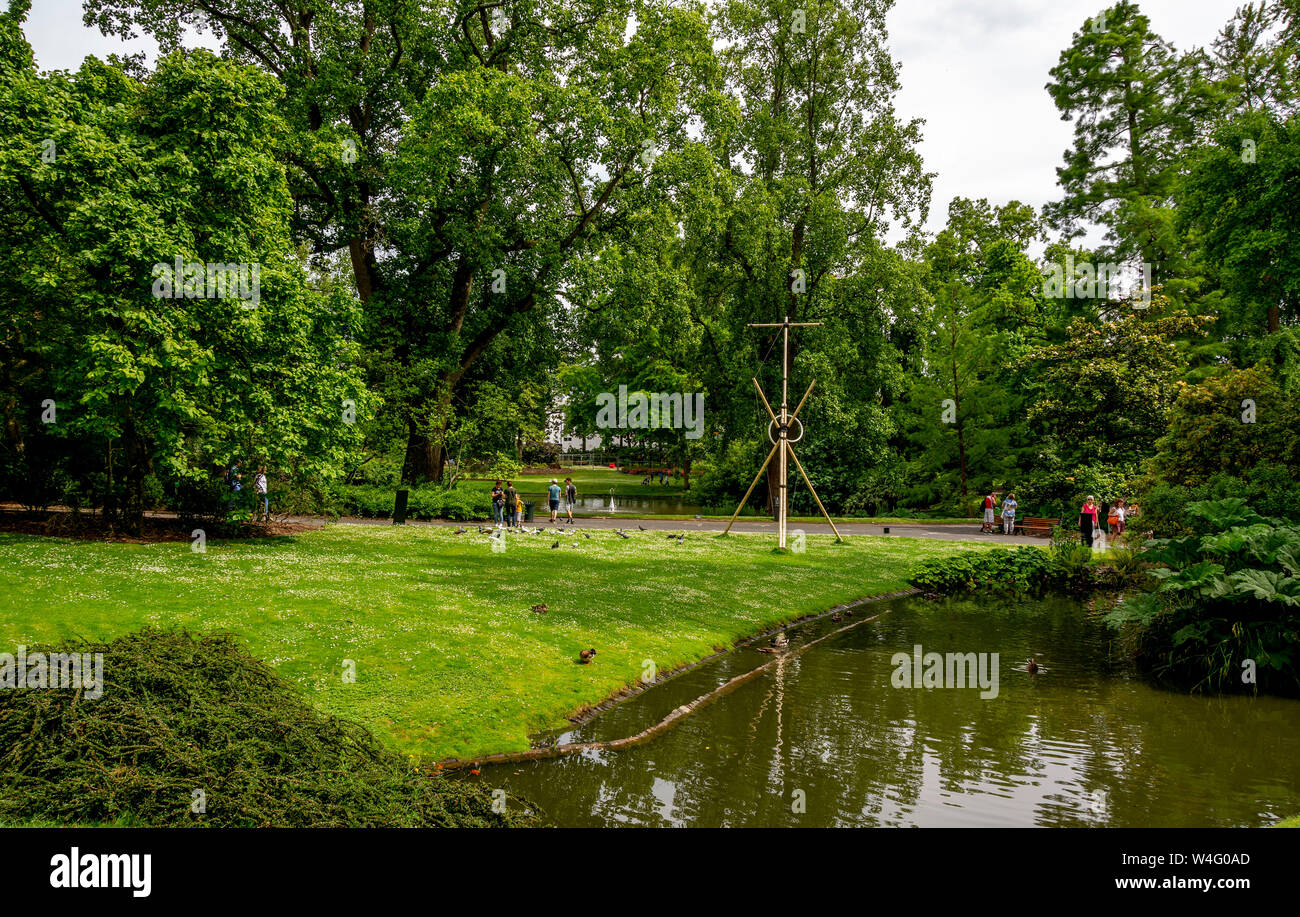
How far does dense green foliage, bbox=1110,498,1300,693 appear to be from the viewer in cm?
1191

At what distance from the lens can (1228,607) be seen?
41.6 feet

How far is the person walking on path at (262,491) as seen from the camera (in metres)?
19.7

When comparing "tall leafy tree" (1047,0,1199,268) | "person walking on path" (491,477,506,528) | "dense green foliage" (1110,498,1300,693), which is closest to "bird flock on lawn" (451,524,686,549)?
"person walking on path" (491,477,506,528)

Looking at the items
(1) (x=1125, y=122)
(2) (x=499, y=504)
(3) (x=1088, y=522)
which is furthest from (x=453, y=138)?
(1) (x=1125, y=122)

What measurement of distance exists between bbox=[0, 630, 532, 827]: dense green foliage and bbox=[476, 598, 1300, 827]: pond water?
1591 mm

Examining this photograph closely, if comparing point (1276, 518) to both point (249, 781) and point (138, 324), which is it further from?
point (138, 324)

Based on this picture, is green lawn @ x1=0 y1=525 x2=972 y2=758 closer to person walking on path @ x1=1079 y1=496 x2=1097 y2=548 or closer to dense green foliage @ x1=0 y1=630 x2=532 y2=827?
dense green foliage @ x1=0 y1=630 x2=532 y2=827

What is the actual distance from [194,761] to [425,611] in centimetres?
711

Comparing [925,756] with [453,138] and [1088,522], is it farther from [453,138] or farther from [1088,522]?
[453,138]

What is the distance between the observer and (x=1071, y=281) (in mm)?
44344

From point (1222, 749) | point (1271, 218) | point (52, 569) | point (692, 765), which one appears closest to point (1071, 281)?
point (1271, 218)

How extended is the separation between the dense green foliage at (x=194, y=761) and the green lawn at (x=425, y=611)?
1769 mm

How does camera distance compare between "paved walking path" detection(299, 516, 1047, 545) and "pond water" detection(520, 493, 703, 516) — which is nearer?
"paved walking path" detection(299, 516, 1047, 545)
